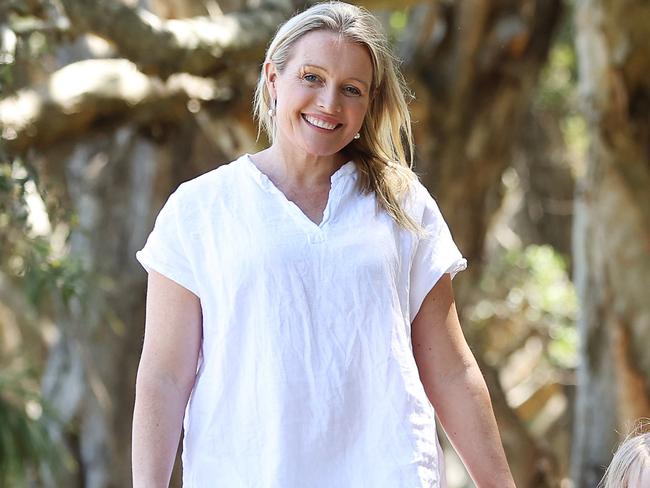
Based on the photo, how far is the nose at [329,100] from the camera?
2582 mm

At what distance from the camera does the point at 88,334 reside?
8.52 m

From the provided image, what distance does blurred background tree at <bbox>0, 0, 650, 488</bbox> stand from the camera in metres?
5.20

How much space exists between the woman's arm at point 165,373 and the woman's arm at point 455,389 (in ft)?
1.50

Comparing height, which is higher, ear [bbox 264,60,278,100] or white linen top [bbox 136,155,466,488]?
ear [bbox 264,60,278,100]

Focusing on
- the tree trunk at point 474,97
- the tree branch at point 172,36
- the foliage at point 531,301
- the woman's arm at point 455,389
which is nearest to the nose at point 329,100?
the woman's arm at point 455,389

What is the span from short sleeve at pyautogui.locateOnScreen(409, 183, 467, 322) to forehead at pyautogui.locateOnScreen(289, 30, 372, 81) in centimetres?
29

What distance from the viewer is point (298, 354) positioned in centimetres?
246

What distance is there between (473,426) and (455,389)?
82 millimetres

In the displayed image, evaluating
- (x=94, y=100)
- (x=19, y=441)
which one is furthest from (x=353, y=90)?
(x=94, y=100)

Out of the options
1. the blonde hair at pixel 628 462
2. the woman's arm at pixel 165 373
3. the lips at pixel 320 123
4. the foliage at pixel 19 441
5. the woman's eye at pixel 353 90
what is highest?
the woman's eye at pixel 353 90

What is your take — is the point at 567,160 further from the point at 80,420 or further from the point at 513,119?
the point at 80,420

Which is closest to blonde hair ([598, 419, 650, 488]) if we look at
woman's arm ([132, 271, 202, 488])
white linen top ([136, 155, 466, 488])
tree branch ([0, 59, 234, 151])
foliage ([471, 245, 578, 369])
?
white linen top ([136, 155, 466, 488])

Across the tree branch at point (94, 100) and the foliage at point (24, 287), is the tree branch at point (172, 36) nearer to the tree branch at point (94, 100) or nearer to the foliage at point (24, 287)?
the tree branch at point (94, 100)

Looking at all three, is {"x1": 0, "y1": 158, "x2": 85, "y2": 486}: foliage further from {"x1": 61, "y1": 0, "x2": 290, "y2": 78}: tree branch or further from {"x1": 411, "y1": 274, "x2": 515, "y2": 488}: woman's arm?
{"x1": 411, "y1": 274, "x2": 515, "y2": 488}: woman's arm
